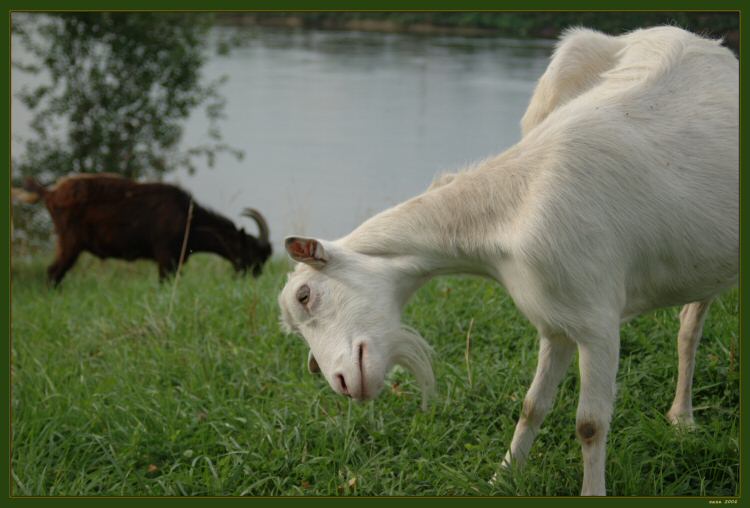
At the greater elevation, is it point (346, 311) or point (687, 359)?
point (346, 311)

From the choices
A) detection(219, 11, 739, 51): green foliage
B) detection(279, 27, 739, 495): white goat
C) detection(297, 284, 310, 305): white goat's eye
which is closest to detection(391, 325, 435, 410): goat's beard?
detection(279, 27, 739, 495): white goat

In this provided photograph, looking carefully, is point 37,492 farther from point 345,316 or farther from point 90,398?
point 345,316

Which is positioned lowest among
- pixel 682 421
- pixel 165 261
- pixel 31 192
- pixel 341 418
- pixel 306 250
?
pixel 165 261

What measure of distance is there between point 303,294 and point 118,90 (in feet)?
22.9

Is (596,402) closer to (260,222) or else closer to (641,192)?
(641,192)

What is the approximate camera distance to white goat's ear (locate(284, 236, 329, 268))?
3174 millimetres

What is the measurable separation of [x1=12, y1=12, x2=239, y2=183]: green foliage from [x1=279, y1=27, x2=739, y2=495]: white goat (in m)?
6.91

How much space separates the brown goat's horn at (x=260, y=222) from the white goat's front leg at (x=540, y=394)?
521 cm

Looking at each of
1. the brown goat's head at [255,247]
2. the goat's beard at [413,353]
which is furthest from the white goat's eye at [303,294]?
the brown goat's head at [255,247]

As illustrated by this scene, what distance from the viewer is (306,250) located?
3.19 m

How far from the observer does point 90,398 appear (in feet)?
15.0

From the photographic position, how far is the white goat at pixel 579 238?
306 cm

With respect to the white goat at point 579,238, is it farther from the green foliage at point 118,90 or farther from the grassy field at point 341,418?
the green foliage at point 118,90

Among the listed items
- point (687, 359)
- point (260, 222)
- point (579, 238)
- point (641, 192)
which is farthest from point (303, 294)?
point (260, 222)
